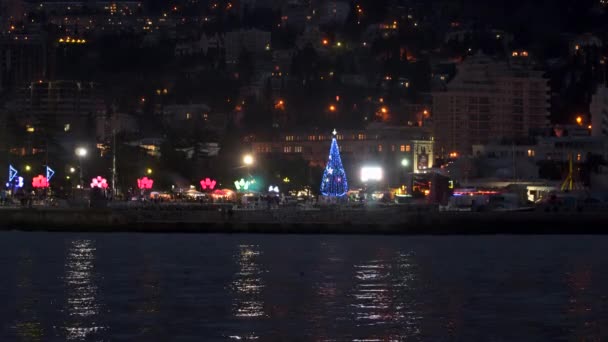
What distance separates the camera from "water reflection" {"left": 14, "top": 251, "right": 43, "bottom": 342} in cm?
4228

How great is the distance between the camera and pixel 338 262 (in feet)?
201

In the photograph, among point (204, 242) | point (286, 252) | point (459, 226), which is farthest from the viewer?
point (459, 226)

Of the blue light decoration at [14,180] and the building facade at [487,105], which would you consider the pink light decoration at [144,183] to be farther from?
the building facade at [487,105]

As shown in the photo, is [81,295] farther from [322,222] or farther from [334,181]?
[334,181]

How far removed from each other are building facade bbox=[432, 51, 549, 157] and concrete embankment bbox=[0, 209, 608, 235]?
68.7m

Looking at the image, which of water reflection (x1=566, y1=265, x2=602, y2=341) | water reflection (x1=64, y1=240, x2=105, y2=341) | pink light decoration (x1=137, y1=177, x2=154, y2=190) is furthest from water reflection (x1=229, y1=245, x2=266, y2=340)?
pink light decoration (x1=137, y1=177, x2=154, y2=190)

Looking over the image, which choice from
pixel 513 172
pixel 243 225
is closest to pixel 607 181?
pixel 513 172

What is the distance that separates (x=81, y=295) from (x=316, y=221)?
3009 centimetres

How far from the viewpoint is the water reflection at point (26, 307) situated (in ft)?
139

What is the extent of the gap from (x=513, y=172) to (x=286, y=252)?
4941 centimetres

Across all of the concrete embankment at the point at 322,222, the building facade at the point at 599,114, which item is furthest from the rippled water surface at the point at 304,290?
the building facade at the point at 599,114

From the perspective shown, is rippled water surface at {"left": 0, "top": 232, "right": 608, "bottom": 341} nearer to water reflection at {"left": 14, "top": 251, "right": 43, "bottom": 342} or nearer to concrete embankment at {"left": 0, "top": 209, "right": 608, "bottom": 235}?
water reflection at {"left": 14, "top": 251, "right": 43, "bottom": 342}

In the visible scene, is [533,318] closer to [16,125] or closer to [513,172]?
[513,172]

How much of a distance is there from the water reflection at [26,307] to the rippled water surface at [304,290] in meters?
0.04
